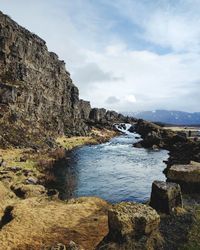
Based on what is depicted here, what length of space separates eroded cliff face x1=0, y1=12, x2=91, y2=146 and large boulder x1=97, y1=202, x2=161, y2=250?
229ft

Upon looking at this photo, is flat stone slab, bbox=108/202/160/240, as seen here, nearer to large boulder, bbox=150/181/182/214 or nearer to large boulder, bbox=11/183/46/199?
large boulder, bbox=150/181/182/214

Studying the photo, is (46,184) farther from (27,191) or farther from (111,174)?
(111,174)

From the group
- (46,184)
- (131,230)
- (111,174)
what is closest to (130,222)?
(131,230)

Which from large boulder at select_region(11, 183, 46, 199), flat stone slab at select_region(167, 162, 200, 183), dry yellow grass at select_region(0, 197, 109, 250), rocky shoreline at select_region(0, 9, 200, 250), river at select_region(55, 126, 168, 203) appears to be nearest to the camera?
rocky shoreline at select_region(0, 9, 200, 250)

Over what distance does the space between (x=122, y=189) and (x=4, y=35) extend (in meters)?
79.9

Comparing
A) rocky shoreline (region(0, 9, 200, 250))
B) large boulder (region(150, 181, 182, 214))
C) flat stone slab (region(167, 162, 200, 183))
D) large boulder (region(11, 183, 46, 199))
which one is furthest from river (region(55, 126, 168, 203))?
large boulder (region(150, 181, 182, 214))

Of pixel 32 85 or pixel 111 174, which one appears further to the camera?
pixel 32 85

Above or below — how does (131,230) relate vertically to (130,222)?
below

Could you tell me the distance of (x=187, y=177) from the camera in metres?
41.5

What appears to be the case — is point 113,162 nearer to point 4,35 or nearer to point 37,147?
point 37,147

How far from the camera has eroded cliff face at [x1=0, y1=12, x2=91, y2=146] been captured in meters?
97.8

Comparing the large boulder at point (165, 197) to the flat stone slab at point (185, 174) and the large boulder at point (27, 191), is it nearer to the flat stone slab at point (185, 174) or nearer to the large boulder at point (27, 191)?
the flat stone slab at point (185, 174)

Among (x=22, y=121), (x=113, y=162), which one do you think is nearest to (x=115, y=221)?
(x=113, y=162)

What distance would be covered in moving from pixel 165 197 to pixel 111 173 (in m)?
33.2
